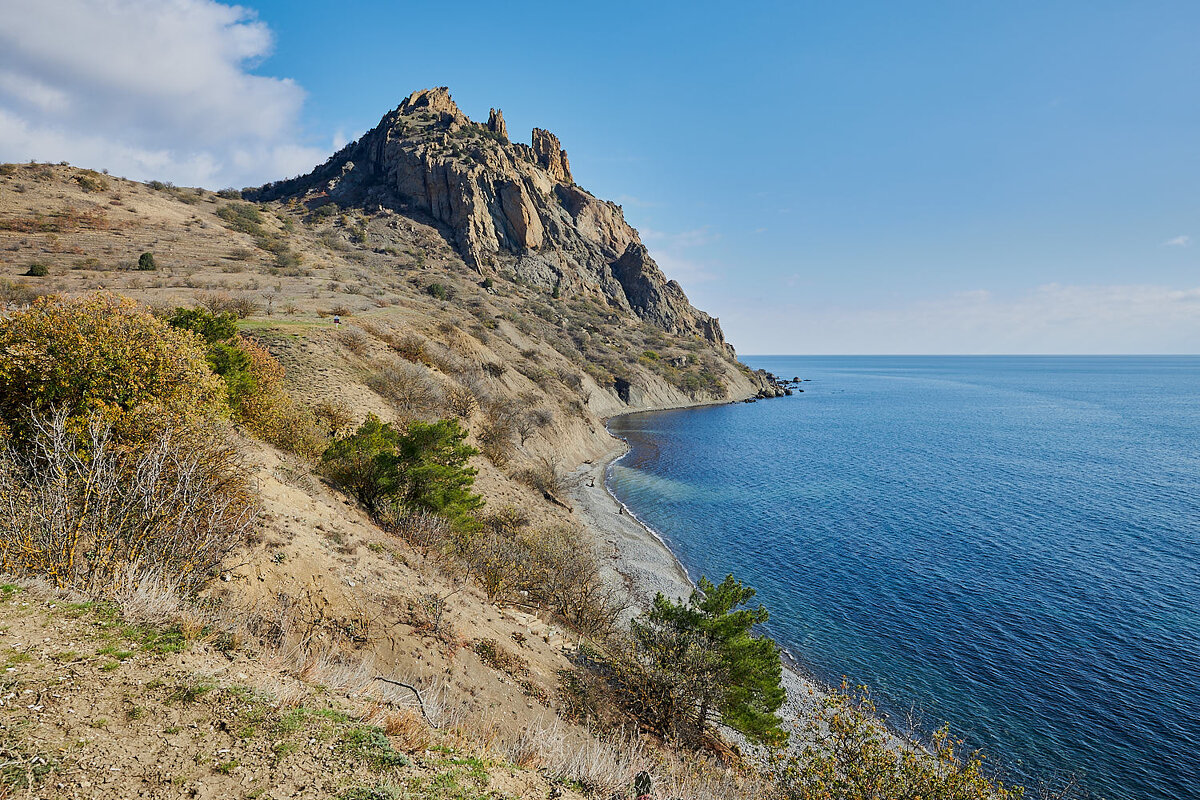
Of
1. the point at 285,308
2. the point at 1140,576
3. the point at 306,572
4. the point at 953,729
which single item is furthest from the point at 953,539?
the point at 285,308

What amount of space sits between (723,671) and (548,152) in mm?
146939

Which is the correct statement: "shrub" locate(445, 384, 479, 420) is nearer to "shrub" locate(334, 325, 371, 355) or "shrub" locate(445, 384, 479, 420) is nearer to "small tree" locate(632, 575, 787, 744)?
"shrub" locate(334, 325, 371, 355)

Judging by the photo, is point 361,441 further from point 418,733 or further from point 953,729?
point 953,729

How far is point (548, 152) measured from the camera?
13788 cm

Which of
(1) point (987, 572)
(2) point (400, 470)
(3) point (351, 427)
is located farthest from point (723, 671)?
(1) point (987, 572)

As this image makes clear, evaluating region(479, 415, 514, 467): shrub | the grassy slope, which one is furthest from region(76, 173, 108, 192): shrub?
region(479, 415, 514, 467): shrub

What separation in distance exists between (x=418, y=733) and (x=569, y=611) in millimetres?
11195

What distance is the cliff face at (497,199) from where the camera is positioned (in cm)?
10238

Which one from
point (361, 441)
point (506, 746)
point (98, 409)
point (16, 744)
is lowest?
point (506, 746)

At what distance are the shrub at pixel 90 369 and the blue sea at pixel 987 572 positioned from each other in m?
24.3

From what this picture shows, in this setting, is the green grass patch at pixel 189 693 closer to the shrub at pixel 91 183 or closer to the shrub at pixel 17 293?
the shrub at pixel 17 293

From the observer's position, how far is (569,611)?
1784 cm

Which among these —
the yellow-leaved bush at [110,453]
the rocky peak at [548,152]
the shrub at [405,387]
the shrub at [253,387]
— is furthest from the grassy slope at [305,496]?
the rocky peak at [548,152]

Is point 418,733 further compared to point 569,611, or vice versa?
point 569,611
